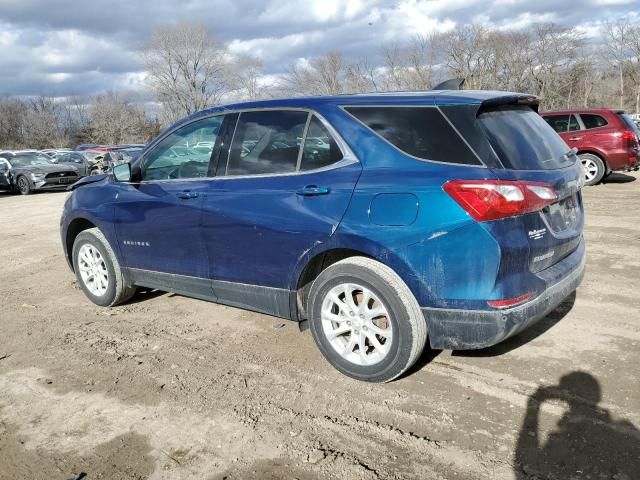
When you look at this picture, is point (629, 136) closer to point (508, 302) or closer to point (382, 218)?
point (508, 302)

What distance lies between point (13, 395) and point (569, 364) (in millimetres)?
3615

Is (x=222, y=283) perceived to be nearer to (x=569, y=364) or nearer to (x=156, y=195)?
(x=156, y=195)

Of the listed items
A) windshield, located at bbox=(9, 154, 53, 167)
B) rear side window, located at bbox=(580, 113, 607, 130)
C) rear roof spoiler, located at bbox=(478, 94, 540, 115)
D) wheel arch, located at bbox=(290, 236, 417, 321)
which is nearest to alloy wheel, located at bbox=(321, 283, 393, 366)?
wheel arch, located at bbox=(290, 236, 417, 321)

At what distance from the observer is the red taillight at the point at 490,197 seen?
2939 mm

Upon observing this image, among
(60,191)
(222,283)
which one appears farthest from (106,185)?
(60,191)

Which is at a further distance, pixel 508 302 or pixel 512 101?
pixel 512 101

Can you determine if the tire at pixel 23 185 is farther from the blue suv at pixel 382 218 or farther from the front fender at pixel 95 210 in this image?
the blue suv at pixel 382 218

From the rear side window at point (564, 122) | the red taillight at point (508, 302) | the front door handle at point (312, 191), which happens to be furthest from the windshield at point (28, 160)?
the red taillight at point (508, 302)

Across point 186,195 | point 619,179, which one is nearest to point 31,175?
point 186,195

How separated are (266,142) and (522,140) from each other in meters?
1.69

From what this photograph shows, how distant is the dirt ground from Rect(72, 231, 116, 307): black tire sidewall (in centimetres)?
22

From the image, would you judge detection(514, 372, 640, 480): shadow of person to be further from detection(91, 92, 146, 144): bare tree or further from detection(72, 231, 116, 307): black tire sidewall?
detection(91, 92, 146, 144): bare tree

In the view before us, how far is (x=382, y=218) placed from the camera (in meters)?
3.19

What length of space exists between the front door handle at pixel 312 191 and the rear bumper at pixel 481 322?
0.95 meters
